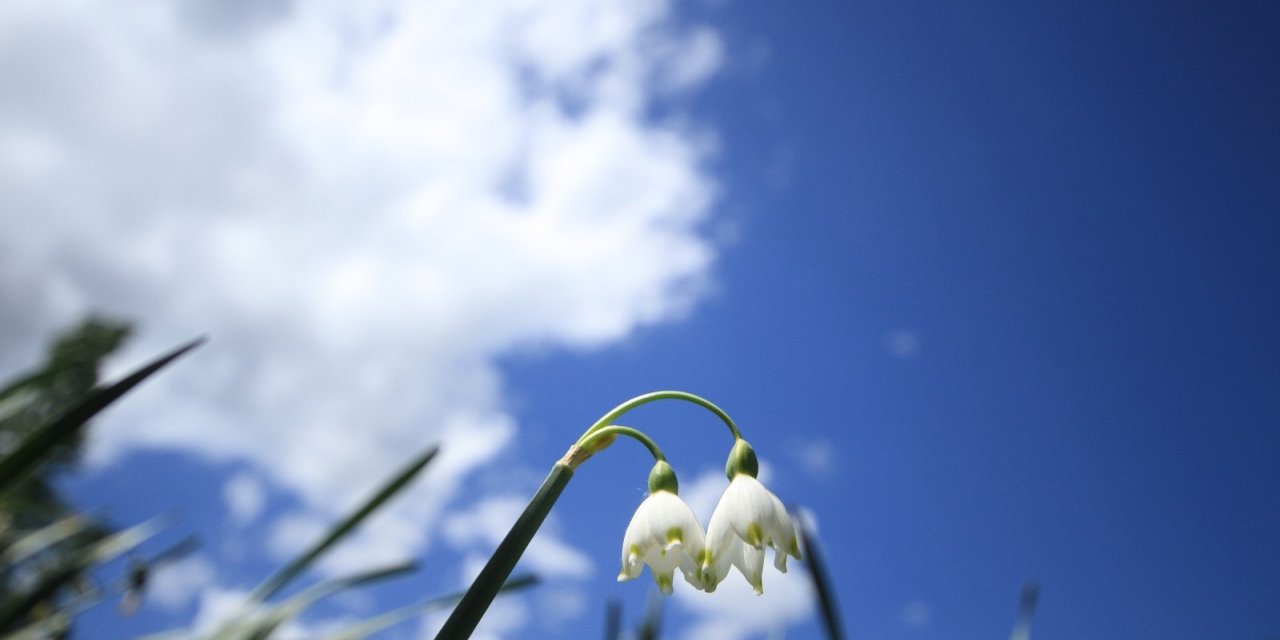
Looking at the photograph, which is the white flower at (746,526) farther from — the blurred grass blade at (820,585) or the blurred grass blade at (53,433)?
the blurred grass blade at (53,433)

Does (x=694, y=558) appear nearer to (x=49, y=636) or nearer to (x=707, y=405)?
A: (x=707, y=405)

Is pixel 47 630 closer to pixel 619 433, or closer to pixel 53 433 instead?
pixel 53 433

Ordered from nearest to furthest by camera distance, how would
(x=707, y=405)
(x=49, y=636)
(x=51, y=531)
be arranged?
(x=707, y=405) → (x=49, y=636) → (x=51, y=531)

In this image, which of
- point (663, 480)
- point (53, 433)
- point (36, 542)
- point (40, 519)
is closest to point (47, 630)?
point (36, 542)

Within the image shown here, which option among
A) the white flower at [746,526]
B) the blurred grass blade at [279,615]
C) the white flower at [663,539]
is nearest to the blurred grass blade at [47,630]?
the blurred grass blade at [279,615]

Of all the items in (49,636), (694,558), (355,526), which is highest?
(49,636)

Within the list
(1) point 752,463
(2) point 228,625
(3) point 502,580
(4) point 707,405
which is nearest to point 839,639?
(1) point 752,463

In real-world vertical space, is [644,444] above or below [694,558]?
above

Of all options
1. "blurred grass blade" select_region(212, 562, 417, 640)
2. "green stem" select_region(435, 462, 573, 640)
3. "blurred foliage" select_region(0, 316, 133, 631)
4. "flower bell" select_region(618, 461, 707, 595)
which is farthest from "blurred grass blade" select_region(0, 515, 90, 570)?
"green stem" select_region(435, 462, 573, 640)
